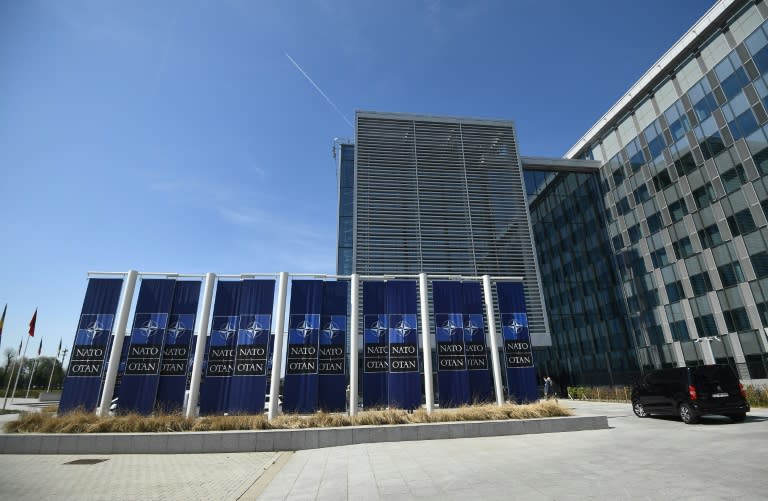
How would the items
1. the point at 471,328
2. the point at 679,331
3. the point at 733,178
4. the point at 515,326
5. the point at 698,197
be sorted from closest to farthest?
the point at 471,328 → the point at 515,326 → the point at 733,178 → the point at 698,197 → the point at 679,331

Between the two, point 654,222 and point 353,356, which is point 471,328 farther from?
point 654,222

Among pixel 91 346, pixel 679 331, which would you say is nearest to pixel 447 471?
pixel 91 346

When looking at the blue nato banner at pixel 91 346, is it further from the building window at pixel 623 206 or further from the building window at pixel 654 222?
the building window at pixel 623 206

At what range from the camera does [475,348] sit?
14.7 metres

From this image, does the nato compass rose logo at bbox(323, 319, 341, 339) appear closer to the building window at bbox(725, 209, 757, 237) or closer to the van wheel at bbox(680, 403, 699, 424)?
the van wheel at bbox(680, 403, 699, 424)

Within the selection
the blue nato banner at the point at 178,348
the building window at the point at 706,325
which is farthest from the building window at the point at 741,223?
the blue nato banner at the point at 178,348

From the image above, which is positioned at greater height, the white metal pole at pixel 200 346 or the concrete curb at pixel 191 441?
the white metal pole at pixel 200 346

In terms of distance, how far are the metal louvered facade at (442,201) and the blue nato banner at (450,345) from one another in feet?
40.2

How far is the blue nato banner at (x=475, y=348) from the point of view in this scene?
14.3 metres

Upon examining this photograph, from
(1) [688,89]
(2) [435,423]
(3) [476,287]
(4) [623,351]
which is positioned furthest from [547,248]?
(2) [435,423]

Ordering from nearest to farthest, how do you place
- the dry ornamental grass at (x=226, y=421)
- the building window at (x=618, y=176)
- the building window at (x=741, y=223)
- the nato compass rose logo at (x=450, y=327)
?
the dry ornamental grass at (x=226, y=421)
the nato compass rose logo at (x=450, y=327)
the building window at (x=741, y=223)
the building window at (x=618, y=176)

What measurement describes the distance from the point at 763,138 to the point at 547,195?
17860 mm

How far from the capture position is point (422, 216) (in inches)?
1173

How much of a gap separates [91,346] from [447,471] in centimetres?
1392
